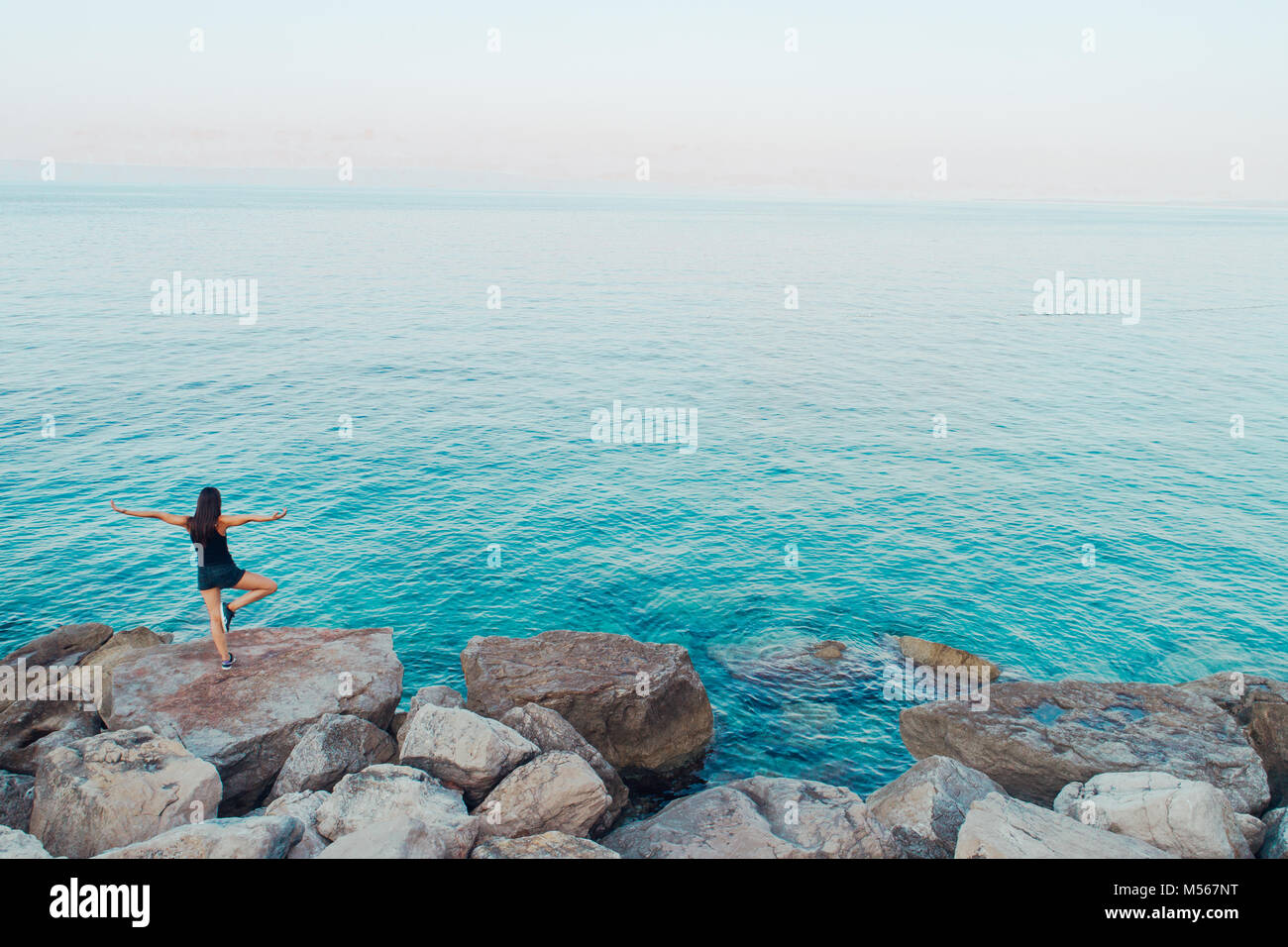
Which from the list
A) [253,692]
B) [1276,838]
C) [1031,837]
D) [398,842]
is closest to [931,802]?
[1031,837]

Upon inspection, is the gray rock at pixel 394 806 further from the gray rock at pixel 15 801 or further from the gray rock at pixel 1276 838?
the gray rock at pixel 1276 838

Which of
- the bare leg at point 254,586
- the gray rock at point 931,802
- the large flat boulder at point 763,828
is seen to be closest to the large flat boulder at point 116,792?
the bare leg at point 254,586

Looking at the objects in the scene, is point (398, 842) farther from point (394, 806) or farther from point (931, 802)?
point (931, 802)

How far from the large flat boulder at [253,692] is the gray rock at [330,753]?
1.84ft

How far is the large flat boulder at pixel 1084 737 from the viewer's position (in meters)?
18.5

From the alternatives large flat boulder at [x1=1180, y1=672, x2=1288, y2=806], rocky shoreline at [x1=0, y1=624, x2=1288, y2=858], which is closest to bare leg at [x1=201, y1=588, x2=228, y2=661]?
rocky shoreline at [x1=0, y1=624, x2=1288, y2=858]

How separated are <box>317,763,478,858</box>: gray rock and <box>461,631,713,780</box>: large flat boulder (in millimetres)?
4119

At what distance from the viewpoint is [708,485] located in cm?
4006

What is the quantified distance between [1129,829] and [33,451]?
45251 mm

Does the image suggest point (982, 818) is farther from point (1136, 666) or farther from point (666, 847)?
point (1136, 666)

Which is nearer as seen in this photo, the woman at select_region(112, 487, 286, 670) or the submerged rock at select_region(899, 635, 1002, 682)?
the woman at select_region(112, 487, 286, 670)

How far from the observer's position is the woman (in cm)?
1709

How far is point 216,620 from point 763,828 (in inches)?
478

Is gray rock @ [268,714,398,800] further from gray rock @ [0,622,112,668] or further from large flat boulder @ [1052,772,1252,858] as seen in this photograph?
large flat boulder @ [1052,772,1252,858]
